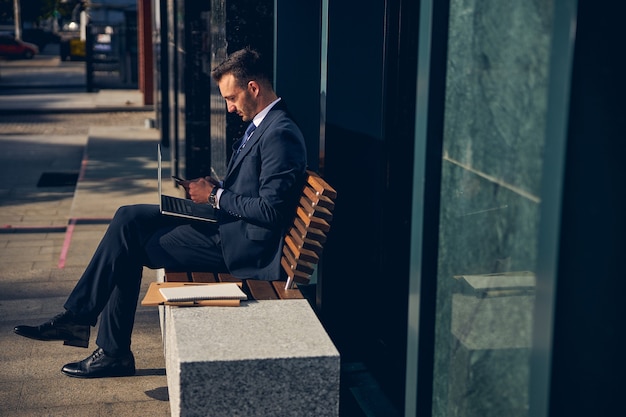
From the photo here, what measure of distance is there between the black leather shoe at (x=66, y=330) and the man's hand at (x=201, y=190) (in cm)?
85

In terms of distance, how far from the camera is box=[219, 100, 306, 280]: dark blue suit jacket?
4.27m

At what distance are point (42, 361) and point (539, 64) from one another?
12.2 feet

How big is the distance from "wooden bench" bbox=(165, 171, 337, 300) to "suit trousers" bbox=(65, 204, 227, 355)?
200mm

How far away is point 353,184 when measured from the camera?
4.57m

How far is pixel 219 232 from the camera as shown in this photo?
4629 mm

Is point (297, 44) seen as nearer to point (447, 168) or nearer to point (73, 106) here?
point (447, 168)

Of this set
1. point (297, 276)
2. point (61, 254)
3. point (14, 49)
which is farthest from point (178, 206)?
point (14, 49)

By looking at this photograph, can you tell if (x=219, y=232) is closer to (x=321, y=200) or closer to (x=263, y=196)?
(x=263, y=196)

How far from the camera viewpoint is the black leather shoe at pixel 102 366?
4875 millimetres

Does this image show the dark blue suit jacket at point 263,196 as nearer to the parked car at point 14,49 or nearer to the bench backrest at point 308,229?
the bench backrest at point 308,229

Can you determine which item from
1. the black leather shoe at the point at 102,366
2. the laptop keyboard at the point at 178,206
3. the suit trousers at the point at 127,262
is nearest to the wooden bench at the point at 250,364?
the suit trousers at the point at 127,262

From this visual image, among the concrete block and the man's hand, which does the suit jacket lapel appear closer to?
the man's hand

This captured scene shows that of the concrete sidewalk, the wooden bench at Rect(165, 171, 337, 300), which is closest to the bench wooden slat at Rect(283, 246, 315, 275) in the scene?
the wooden bench at Rect(165, 171, 337, 300)

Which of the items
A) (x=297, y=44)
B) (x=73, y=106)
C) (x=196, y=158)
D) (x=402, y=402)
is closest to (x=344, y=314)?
(x=402, y=402)
